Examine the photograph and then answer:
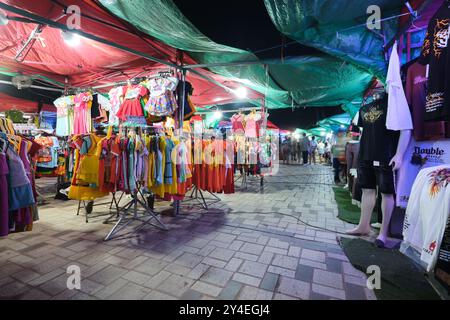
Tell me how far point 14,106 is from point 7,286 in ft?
35.0

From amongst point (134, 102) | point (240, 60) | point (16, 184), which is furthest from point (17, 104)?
point (240, 60)

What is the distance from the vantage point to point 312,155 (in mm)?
20609

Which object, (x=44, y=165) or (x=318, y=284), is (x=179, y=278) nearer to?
(x=318, y=284)

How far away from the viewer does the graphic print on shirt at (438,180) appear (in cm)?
152

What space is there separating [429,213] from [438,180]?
26 centimetres

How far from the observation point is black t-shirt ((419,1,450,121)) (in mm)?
1712

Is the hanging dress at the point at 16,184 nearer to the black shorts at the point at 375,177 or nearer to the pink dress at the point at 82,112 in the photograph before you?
the pink dress at the point at 82,112

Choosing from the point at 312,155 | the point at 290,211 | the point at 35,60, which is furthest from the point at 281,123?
the point at 35,60

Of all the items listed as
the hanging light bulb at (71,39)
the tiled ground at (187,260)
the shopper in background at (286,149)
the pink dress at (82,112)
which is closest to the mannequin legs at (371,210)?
the tiled ground at (187,260)

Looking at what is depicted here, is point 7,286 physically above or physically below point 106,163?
below

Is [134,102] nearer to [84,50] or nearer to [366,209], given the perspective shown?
[84,50]

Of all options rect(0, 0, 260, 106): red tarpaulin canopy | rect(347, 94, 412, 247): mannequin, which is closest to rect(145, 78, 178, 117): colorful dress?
rect(0, 0, 260, 106): red tarpaulin canopy

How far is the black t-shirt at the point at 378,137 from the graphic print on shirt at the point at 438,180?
136cm

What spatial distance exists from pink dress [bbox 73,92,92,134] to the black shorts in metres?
6.00
